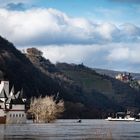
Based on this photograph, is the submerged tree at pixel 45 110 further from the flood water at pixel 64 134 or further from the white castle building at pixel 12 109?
the flood water at pixel 64 134

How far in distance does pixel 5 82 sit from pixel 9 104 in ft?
59.4

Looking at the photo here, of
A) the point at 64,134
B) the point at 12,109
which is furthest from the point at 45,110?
the point at 64,134

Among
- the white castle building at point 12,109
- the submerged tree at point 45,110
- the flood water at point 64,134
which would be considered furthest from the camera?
the white castle building at point 12,109

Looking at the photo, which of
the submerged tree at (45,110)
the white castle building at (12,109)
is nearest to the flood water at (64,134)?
the submerged tree at (45,110)

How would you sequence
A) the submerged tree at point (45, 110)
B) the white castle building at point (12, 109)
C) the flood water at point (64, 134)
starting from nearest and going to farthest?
the flood water at point (64, 134), the submerged tree at point (45, 110), the white castle building at point (12, 109)

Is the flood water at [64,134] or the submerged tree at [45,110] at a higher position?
the submerged tree at [45,110]

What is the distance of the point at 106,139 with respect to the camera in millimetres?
85688

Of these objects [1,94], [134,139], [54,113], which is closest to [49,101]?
[54,113]

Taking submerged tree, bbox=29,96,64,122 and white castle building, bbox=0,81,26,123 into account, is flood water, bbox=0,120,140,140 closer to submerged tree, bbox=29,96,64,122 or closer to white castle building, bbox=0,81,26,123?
submerged tree, bbox=29,96,64,122

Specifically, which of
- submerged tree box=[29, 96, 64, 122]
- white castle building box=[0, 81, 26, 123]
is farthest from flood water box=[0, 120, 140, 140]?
white castle building box=[0, 81, 26, 123]

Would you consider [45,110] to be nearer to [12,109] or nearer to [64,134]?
[12,109]

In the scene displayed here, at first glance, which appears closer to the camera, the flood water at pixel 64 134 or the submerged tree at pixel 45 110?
the flood water at pixel 64 134

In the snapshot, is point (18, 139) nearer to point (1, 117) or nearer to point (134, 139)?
point (134, 139)

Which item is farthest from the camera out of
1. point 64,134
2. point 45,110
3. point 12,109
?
point 12,109
